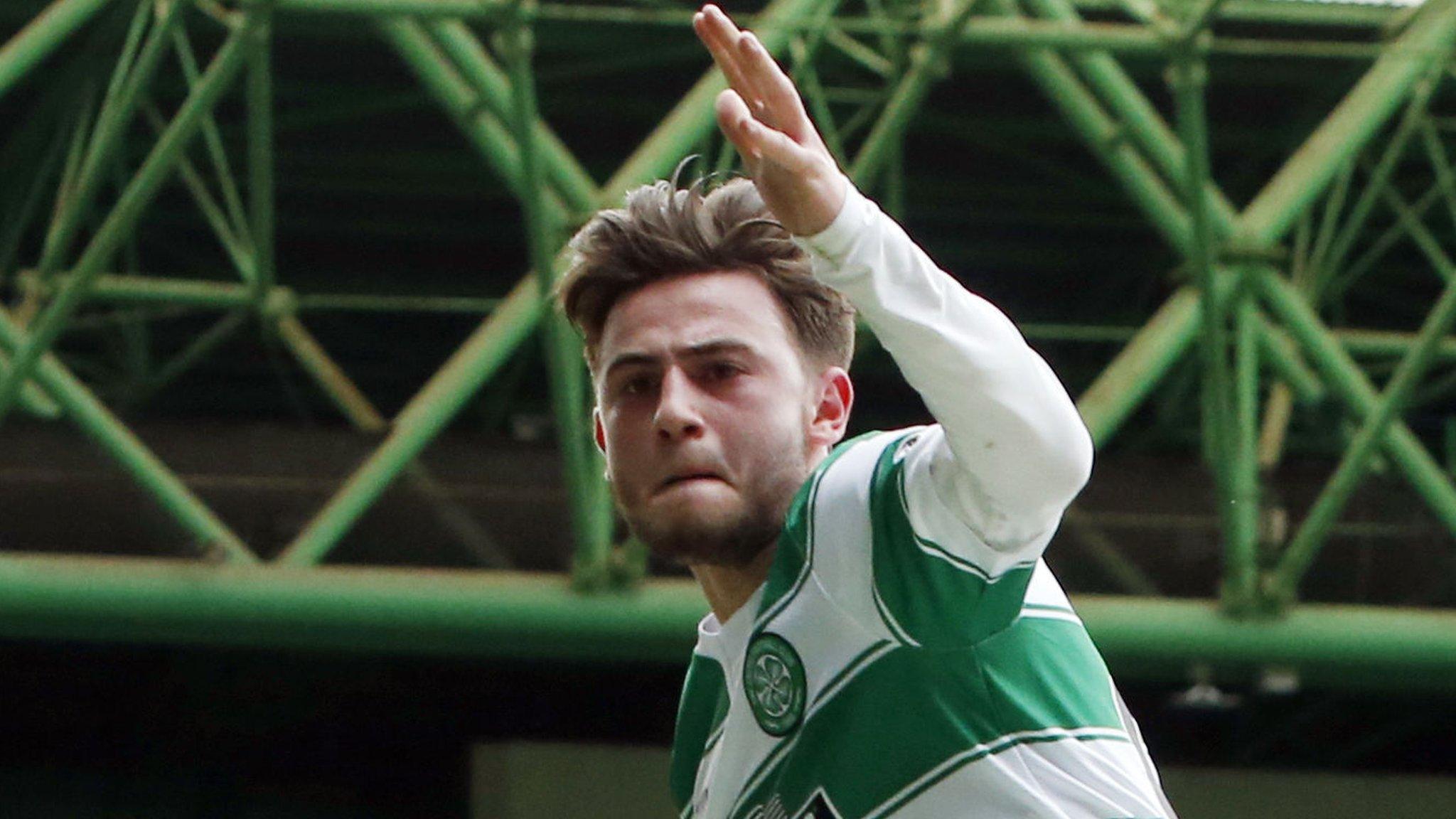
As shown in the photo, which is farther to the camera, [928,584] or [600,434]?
[600,434]

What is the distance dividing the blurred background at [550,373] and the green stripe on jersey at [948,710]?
4.30 metres

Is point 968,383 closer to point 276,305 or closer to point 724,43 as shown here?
point 724,43

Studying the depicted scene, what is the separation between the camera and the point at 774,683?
3.73m

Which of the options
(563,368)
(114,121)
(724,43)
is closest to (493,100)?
(563,368)

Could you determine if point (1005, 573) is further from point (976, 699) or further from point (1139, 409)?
point (1139, 409)

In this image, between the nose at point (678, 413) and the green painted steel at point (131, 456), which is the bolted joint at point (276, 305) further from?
the nose at point (678, 413)

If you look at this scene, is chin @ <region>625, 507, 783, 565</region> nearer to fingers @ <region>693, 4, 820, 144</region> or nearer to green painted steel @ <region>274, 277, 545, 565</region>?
fingers @ <region>693, 4, 820, 144</region>

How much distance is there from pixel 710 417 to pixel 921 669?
49 cm

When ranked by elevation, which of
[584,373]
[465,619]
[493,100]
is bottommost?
[465,619]

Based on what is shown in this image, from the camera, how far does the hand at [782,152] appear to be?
129 inches

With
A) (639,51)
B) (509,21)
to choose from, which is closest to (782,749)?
(509,21)

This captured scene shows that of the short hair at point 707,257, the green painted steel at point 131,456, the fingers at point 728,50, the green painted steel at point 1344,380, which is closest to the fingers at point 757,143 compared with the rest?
the fingers at point 728,50

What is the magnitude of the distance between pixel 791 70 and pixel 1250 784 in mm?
5847

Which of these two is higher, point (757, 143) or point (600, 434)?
point (600, 434)
